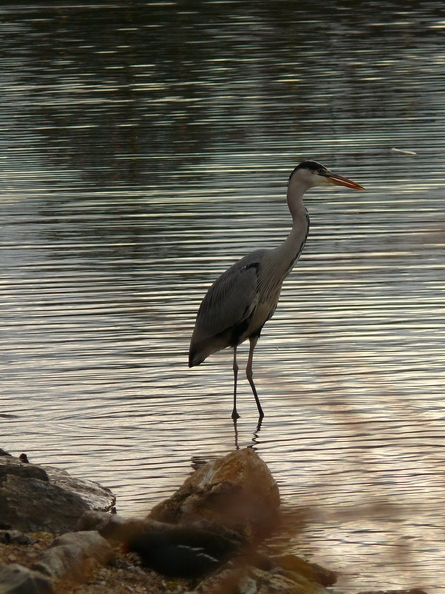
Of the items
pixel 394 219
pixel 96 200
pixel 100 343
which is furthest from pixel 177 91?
pixel 100 343

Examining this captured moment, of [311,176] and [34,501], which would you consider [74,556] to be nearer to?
[34,501]

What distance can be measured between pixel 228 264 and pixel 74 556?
7963mm

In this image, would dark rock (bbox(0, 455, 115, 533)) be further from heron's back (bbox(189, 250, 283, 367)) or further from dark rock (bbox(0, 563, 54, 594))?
heron's back (bbox(189, 250, 283, 367))

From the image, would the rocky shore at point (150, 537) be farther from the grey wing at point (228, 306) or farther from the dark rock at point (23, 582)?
the grey wing at point (228, 306)

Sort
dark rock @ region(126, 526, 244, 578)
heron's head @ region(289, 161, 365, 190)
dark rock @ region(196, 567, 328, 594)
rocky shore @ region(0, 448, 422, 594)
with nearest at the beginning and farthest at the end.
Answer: dark rock @ region(196, 567, 328, 594)
rocky shore @ region(0, 448, 422, 594)
dark rock @ region(126, 526, 244, 578)
heron's head @ region(289, 161, 365, 190)

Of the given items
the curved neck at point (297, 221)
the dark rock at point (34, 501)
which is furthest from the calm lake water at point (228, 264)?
the curved neck at point (297, 221)

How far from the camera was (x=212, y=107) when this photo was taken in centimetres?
2491

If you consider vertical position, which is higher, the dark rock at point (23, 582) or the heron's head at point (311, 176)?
the heron's head at point (311, 176)

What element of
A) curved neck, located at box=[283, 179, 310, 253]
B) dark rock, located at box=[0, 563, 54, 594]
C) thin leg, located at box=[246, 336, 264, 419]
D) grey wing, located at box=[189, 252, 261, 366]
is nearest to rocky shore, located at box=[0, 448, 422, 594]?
dark rock, located at box=[0, 563, 54, 594]

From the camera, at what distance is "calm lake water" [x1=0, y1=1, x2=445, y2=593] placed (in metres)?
8.48

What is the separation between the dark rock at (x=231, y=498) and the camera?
7.74m

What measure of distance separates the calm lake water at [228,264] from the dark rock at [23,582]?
1133 millimetres

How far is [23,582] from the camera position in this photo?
19.9ft

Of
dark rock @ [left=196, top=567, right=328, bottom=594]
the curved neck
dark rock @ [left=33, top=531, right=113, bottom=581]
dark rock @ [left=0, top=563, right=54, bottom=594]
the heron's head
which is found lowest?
dark rock @ [left=196, top=567, right=328, bottom=594]
